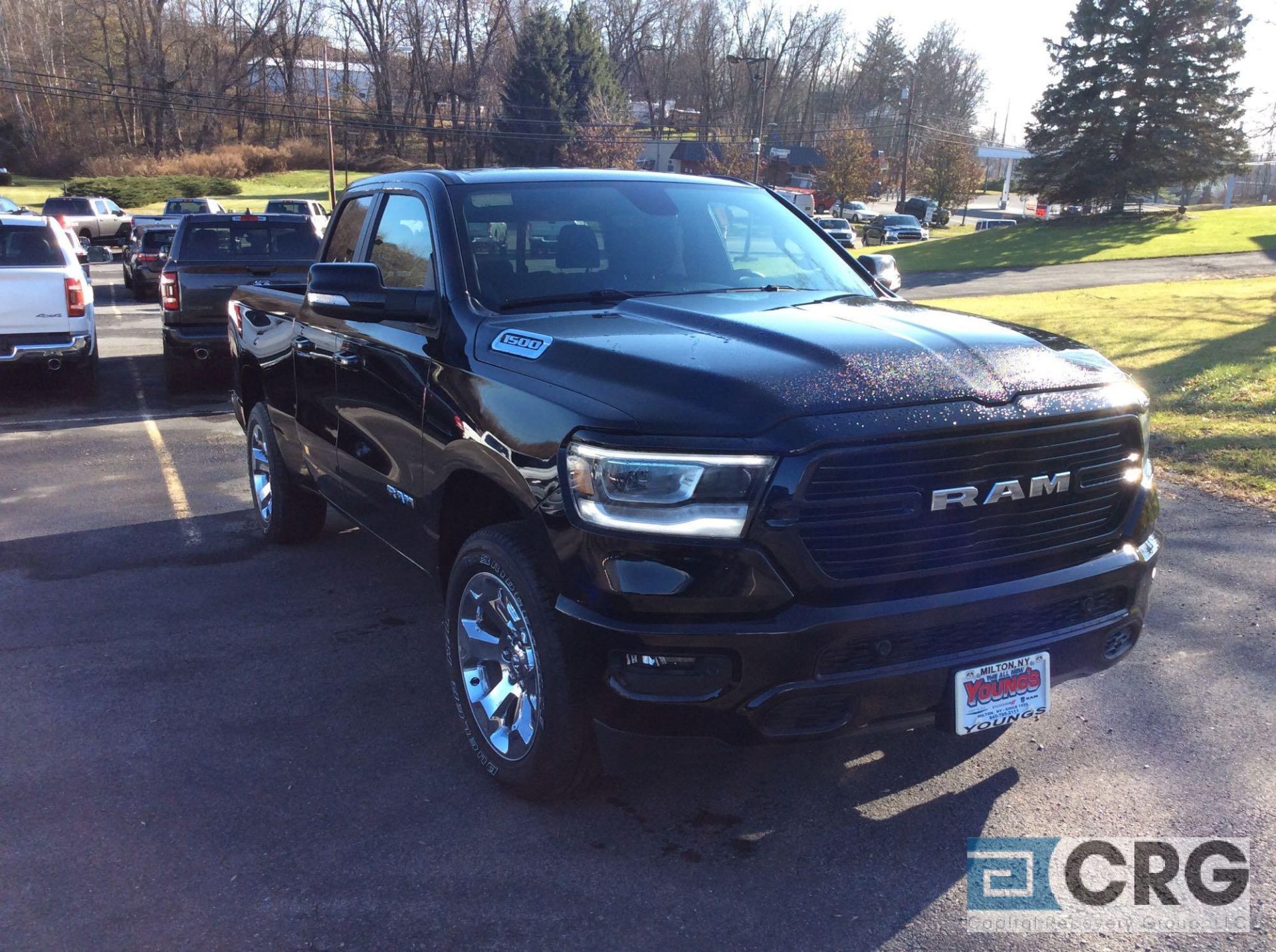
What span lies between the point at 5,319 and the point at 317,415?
716 centimetres

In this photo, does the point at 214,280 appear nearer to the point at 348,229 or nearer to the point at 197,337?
the point at 197,337

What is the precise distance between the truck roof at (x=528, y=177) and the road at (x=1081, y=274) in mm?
19461

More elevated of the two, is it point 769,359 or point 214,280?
point 769,359

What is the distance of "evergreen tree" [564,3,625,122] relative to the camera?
76812 millimetres

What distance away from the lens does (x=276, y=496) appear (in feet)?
19.9

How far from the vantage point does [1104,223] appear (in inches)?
1651

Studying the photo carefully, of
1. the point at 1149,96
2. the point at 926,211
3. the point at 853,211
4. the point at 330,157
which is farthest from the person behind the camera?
the point at 926,211

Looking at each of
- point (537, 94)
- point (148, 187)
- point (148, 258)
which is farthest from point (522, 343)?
point (537, 94)

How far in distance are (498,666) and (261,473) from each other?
3443 mm

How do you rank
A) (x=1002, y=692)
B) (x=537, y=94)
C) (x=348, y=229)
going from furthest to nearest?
(x=537, y=94) < (x=348, y=229) < (x=1002, y=692)

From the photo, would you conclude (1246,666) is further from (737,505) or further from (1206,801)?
(737,505)

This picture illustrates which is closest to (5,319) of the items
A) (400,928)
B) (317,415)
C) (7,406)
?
(7,406)

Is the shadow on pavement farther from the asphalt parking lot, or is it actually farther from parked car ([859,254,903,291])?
parked car ([859,254,903,291])

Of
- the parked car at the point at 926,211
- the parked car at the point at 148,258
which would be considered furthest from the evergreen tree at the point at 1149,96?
the parked car at the point at 148,258
